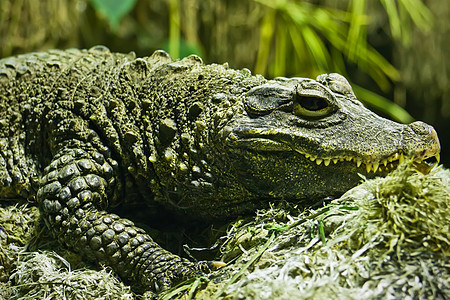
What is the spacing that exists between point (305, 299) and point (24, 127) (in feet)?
7.54

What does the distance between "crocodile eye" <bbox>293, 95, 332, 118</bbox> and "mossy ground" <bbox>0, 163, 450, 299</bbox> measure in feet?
1.50

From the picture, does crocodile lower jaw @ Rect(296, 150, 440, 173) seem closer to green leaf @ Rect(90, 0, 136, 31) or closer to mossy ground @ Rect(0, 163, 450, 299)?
mossy ground @ Rect(0, 163, 450, 299)

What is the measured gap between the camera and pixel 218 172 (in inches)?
111

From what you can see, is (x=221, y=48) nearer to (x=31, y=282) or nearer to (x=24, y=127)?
(x=24, y=127)

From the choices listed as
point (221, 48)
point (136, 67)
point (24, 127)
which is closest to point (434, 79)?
point (221, 48)

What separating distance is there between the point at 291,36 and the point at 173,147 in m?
3.87

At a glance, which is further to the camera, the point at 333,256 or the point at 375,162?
the point at 375,162

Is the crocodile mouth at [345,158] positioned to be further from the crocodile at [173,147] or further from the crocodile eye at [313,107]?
the crocodile eye at [313,107]

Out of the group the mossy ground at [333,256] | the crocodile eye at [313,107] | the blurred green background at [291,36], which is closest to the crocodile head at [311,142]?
the crocodile eye at [313,107]

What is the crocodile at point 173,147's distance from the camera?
8.57 ft

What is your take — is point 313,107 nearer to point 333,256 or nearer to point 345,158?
point 345,158

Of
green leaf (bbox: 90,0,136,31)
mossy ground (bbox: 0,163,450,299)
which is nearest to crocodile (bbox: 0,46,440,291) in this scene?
mossy ground (bbox: 0,163,450,299)

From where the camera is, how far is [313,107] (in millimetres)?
2666

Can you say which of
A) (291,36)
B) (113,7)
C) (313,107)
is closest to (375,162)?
(313,107)
